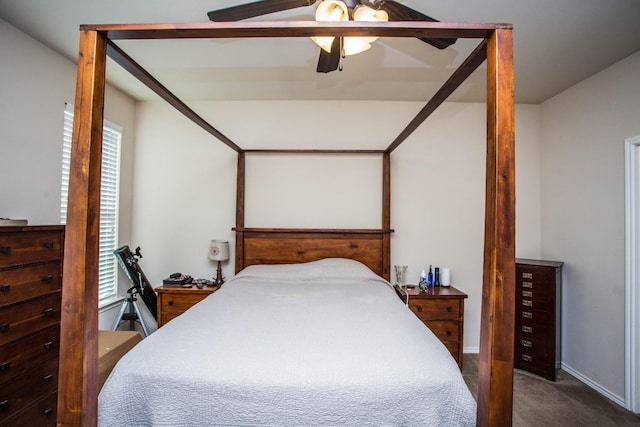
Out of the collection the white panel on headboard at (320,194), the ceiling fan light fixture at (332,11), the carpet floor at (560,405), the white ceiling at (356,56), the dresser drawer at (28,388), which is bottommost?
the carpet floor at (560,405)

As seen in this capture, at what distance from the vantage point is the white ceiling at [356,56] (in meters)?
1.88

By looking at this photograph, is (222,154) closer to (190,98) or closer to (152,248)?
(190,98)

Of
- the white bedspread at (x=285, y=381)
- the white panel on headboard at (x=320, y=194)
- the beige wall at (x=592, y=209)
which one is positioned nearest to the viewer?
the white bedspread at (x=285, y=381)

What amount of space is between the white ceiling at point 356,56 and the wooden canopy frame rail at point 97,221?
0.96 metres

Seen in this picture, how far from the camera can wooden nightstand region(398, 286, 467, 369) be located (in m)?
2.83

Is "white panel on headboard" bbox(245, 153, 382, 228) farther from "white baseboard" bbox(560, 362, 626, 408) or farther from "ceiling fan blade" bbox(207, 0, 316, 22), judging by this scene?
"white baseboard" bbox(560, 362, 626, 408)

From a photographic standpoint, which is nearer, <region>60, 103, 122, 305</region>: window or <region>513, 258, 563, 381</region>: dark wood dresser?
<region>513, 258, 563, 381</region>: dark wood dresser

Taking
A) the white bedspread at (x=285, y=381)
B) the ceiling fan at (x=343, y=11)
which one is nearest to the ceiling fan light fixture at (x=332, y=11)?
the ceiling fan at (x=343, y=11)

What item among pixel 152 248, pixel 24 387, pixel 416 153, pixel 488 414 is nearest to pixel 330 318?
pixel 488 414

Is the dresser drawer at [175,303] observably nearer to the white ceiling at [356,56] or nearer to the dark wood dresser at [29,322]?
the dark wood dresser at [29,322]

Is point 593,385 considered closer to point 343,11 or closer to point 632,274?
point 632,274

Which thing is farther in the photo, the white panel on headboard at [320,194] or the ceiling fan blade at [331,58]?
the white panel on headboard at [320,194]

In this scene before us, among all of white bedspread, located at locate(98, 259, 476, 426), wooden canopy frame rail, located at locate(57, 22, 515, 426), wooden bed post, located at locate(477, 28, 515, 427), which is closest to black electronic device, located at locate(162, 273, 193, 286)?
white bedspread, located at locate(98, 259, 476, 426)

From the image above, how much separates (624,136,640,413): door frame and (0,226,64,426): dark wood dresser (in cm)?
390
